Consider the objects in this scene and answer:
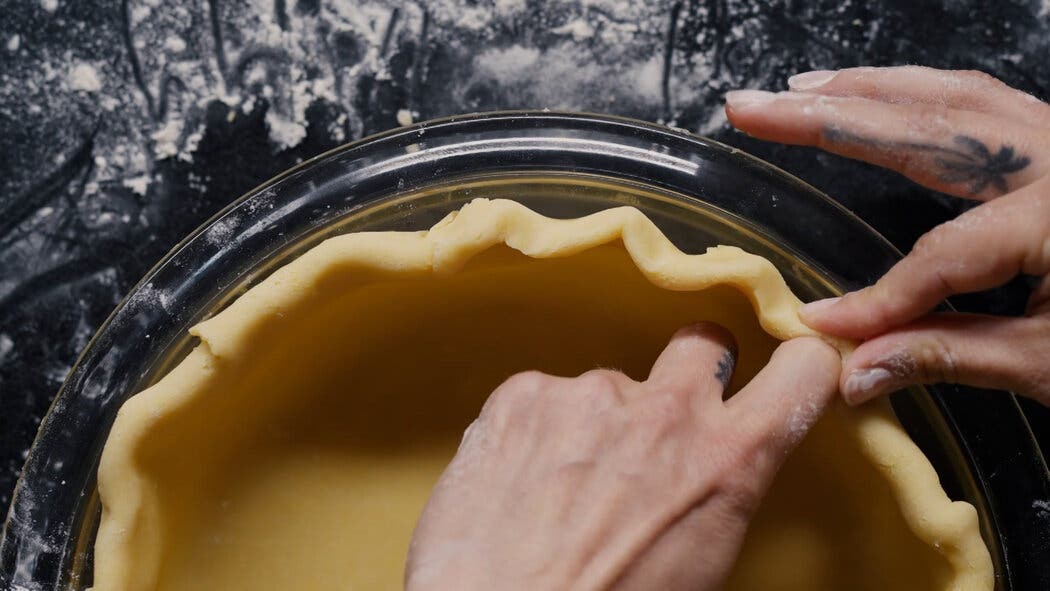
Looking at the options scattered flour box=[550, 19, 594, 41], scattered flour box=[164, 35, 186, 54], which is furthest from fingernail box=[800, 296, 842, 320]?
scattered flour box=[164, 35, 186, 54]

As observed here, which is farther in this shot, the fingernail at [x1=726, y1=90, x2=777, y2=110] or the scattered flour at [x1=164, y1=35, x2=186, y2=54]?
the scattered flour at [x1=164, y1=35, x2=186, y2=54]

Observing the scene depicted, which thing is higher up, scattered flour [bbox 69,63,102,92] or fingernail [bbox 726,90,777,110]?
scattered flour [bbox 69,63,102,92]

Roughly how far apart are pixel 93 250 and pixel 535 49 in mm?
548

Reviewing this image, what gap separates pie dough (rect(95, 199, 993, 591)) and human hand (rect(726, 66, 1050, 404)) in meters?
0.04

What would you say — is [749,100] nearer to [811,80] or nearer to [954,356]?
[811,80]

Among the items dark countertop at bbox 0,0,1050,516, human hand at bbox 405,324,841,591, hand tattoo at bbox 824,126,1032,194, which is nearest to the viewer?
human hand at bbox 405,324,841,591

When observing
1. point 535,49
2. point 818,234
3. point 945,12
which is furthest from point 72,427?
point 945,12

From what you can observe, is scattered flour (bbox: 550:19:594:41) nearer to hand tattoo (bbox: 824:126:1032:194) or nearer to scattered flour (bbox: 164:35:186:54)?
hand tattoo (bbox: 824:126:1032:194)

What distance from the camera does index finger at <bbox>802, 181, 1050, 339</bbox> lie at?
68cm

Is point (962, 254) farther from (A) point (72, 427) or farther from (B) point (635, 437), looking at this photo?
(A) point (72, 427)

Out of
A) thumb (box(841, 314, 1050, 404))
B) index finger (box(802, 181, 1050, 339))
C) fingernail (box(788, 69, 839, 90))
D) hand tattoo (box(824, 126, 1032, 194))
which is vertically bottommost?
thumb (box(841, 314, 1050, 404))

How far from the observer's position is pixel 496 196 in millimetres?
916

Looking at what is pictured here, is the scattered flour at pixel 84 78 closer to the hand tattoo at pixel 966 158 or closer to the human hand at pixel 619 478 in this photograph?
the human hand at pixel 619 478

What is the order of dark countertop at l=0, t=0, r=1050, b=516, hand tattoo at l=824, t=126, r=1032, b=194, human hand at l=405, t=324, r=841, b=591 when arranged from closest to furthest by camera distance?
human hand at l=405, t=324, r=841, b=591 → hand tattoo at l=824, t=126, r=1032, b=194 → dark countertop at l=0, t=0, r=1050, b=516
